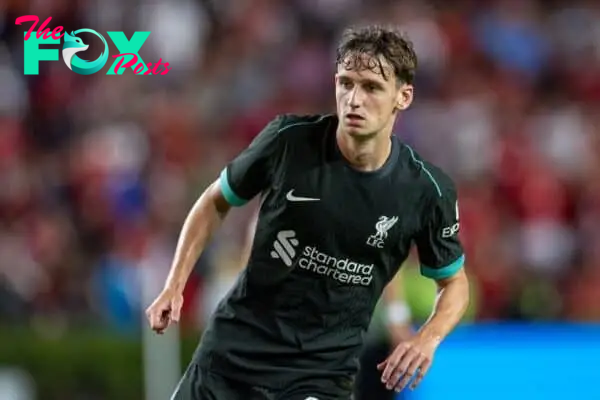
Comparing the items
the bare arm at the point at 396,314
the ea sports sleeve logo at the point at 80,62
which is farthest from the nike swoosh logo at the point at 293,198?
the ea sports sleeve logo at the point at 80,62

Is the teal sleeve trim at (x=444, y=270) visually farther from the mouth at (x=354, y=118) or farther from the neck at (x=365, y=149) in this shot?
the mouth at (x=354, y=118)

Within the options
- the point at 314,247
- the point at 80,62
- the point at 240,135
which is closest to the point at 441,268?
the point at 314,247

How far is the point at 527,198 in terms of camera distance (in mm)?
12383

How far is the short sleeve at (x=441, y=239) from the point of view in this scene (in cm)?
573

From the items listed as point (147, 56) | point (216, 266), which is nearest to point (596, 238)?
point (216, 266)

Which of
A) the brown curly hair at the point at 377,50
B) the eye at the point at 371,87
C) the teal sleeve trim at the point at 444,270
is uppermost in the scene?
the brown curly hair at the point at 377,50

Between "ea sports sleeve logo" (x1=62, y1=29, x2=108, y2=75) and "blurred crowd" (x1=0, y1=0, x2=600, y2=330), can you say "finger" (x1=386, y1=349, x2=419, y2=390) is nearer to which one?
"blurred crowd" (x1=0, y1=0, x2=600, y2=330)

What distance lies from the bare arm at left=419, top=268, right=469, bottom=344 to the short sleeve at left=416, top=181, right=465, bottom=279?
0.04 meters

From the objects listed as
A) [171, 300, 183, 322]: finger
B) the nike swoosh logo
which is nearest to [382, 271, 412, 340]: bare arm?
the nike swoosh logo

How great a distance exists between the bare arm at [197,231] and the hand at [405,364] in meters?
0.91

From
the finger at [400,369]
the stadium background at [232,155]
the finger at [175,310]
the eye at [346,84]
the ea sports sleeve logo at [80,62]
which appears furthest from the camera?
the ea sports sleeve logo at [80,62]

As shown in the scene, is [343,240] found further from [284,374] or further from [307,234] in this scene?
[284,374]

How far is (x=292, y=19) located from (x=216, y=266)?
3.80 metres

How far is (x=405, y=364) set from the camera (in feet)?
17.5
